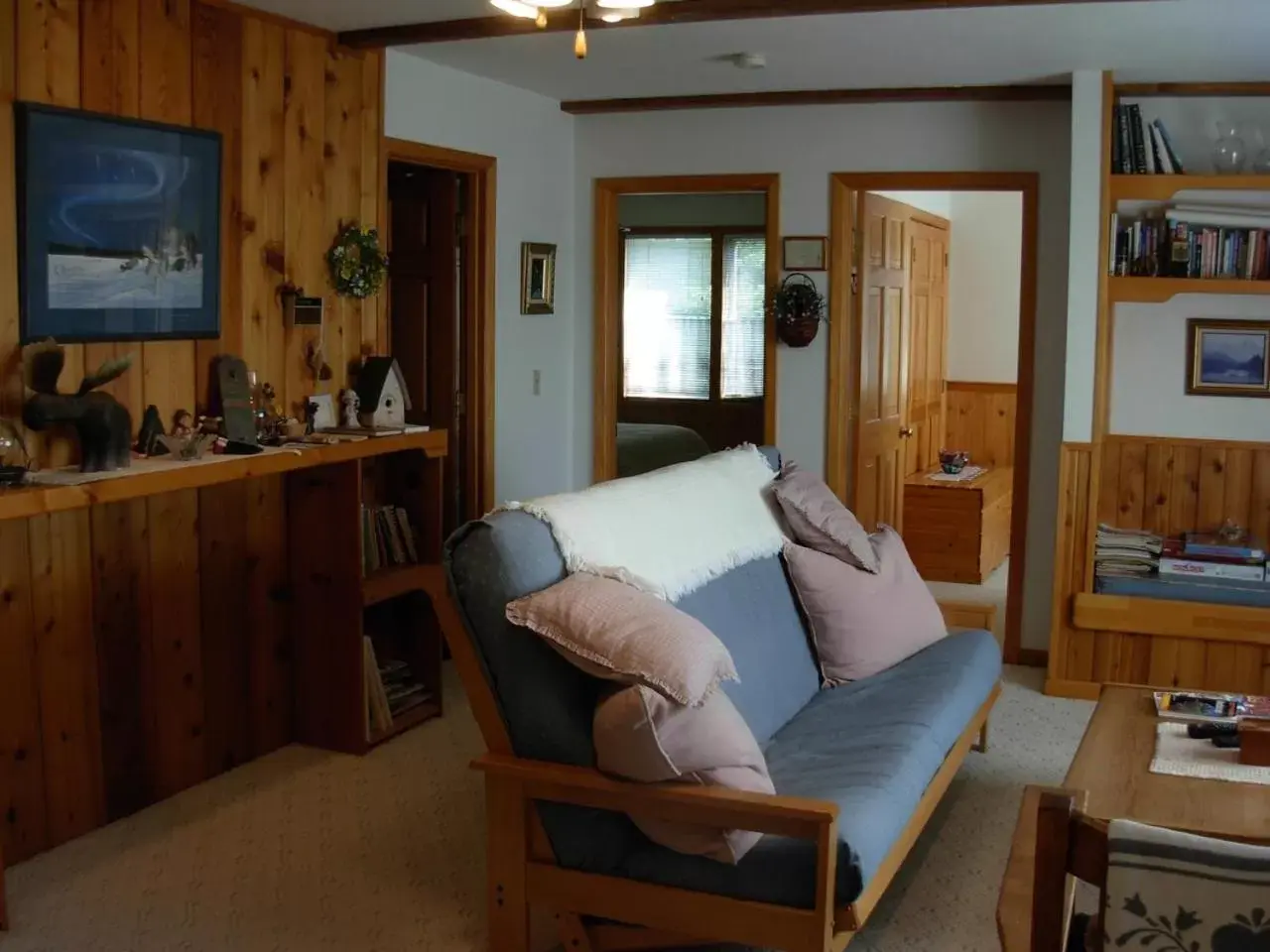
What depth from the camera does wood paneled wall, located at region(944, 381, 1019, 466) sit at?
8023 millimetres

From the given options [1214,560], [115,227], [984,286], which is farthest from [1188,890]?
[984,286]

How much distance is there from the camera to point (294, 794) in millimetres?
3971

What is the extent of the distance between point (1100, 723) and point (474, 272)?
9.80 ft

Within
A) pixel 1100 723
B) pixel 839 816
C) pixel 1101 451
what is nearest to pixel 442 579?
pixel 839 816

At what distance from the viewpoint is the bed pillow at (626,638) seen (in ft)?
8.33

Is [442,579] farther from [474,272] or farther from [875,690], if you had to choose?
[474,272]

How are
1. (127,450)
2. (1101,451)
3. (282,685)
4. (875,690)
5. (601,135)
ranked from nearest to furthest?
(127,450) < (875,690) < (282,685) < (1101,451) < (601,135)

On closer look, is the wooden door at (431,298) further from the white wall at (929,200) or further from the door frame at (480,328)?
the white wall at (929,200)

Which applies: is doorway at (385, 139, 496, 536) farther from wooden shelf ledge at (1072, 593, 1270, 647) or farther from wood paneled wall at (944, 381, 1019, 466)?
wood paneled wall at (944, 381, 1019, 466)

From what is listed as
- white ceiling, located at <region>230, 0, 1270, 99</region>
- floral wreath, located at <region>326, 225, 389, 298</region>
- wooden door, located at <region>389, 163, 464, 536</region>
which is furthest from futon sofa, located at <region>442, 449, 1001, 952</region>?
wooden door, located at <region>389, 163, 464, 536</region>

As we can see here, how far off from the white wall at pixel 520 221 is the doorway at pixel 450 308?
0.11 meters

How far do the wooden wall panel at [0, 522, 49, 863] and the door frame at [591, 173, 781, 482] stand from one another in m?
3.05

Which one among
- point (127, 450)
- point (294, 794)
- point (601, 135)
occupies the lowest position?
point (294, 794)

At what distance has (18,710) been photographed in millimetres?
3434
